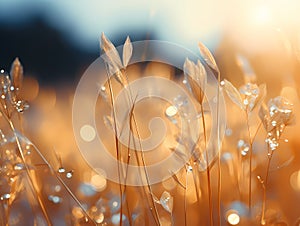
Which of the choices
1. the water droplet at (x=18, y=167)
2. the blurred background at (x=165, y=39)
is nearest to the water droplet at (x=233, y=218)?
the blurred background at (x=165, y=39)

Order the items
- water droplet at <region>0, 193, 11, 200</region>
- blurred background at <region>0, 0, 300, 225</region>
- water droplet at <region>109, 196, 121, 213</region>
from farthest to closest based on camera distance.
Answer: blurred background at <region>0, 0, 300, 225</region> → water droplet at <region>109, 196, 121, 213</region> → water droplet at <region>0, 193, 11, 200</region>

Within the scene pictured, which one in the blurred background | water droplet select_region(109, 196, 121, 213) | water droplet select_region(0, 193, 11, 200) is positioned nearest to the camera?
water droplet select_region(0, 193, 11, 200)

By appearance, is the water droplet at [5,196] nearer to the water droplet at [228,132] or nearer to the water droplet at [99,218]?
the water droplet at [99,218]

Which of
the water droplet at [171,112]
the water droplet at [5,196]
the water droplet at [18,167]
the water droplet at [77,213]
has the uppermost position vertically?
the water droplet at [171,112]

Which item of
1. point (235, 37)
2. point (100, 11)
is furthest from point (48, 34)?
point (235, 37)

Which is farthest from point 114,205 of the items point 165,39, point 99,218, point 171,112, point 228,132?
point 165,39

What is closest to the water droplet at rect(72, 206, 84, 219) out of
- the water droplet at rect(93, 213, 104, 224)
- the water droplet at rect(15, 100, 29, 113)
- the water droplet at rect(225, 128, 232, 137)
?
the water droplet at rect(93, 213, 104, 224)

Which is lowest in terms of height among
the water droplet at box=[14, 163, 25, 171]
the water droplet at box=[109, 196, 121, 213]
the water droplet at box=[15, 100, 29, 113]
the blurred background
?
the water droplet at box=[14, 163, 25, 171]

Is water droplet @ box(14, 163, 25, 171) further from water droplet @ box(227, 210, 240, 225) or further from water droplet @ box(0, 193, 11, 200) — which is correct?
water droplet @ box(227, 210, 240, 225)

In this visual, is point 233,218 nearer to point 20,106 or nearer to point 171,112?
point 171,112
